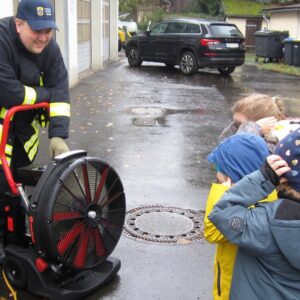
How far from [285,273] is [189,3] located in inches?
1881

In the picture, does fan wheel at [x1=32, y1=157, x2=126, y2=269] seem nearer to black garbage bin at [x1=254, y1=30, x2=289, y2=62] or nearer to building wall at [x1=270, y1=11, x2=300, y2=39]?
black garbage bin at [x1=254, y1=30, x2=289, y2=62]

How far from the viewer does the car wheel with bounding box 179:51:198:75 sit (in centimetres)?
1691

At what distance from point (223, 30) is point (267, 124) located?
14.6 meters

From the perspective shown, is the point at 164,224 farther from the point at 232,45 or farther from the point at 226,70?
the point at 226,70

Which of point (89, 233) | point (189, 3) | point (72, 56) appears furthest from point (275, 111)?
point (189, 3)

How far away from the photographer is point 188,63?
674 inches

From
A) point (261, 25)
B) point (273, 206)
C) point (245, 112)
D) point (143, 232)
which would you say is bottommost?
point (143, 232)

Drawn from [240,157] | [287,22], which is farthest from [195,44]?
[240,157]

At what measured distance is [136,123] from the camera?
8930 millimetres

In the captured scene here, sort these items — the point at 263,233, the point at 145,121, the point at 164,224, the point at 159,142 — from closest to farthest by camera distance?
the point at 263,233, the point at 164,224, the point at 159,142, the point at 145,121

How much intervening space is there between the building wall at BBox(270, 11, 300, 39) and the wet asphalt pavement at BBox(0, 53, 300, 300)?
10282 millimetres

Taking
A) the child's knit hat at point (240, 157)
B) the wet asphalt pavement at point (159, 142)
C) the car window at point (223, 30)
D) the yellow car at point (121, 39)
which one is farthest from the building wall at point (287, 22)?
the child's knit hat at point (240, 157)

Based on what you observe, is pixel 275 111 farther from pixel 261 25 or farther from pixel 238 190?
pixel 261 25

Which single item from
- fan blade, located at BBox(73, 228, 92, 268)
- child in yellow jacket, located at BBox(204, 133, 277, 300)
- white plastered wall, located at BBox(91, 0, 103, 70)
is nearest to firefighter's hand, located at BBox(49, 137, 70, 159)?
Result: fan blade, located at BBox(73, 228, 92, 268)
